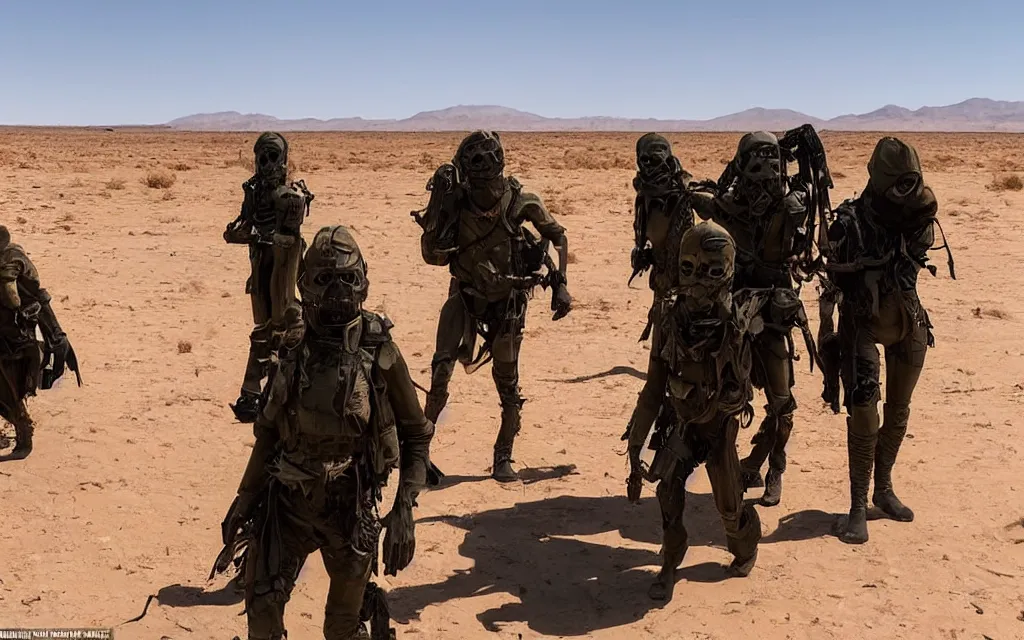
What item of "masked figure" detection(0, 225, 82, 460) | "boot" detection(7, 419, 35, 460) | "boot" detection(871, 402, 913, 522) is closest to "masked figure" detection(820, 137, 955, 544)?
"boot" detection(871, 402, 913, 522)

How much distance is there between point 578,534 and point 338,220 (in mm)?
15686

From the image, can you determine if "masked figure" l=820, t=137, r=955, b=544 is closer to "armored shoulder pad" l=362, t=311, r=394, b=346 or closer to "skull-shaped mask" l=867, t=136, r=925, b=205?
"skull-shaped mask" l=867, t=136, r=925, b=205

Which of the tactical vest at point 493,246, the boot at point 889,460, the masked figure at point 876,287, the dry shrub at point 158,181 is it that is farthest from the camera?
the dry shrub at point 158,181

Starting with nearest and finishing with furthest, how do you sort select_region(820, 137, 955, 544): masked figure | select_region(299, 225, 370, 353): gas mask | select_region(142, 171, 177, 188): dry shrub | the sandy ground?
1. select_region(299, 225, 370, 353): gas mask
2. the sandy ground
3. select_region(820, 137, 955, 544): masked figure
4. select_region(142, 171, 177, 188): dry shrub

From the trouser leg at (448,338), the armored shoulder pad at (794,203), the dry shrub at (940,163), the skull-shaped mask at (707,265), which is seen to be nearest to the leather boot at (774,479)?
the armored shoulder pad at (794,203)

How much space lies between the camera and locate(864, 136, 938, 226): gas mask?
677 centimetres

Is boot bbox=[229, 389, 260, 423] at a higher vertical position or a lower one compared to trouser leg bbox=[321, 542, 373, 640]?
higher

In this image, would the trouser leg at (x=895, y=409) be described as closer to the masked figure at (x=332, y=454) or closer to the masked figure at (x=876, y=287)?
the masked figure at (x=876, y=287)

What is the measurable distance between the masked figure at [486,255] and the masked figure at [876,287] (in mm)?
2372

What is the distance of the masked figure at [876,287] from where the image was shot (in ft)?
22.5

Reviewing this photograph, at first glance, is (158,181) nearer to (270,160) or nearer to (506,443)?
(270,160)

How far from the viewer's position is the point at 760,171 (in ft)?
22.2

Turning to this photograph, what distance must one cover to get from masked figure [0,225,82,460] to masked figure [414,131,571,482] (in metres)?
3.45

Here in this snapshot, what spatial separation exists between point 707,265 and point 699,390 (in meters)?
0.82
